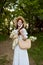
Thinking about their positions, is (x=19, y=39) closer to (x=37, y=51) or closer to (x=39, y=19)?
(x=37, y=51)

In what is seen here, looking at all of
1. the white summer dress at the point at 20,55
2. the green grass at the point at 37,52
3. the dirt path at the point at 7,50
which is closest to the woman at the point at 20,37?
the white summer dress at the point at 20,55

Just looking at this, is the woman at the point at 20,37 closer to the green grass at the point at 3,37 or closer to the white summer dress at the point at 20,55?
the white summer dress at the point at 20,55

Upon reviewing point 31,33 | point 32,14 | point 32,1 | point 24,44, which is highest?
point 24,44

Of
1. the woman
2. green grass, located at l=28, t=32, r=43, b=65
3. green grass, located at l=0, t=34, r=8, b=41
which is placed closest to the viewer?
the woman

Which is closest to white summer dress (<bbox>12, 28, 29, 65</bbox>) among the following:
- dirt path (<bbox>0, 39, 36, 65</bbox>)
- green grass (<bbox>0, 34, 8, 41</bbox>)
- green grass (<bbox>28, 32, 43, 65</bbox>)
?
dirt path (<bbox>0, 39, 36, 65</bbox>)

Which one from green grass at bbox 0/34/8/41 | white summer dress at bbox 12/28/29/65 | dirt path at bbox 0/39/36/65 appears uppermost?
white summer dress at bbox 12/28/29/65

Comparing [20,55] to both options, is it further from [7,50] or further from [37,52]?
[7,50]

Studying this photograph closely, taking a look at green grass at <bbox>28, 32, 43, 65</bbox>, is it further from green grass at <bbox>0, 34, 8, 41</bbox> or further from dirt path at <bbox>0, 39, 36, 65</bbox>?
green grass at <bbox>0, 34, 8, 41</bbox>

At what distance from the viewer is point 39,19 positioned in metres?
16.1

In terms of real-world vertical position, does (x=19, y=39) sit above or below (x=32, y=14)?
above

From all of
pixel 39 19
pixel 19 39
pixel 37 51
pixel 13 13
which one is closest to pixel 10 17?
pixel 13 13

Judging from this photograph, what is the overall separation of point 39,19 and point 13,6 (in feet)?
13.8

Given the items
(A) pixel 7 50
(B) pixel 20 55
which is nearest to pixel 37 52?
(A) pixel 7 50

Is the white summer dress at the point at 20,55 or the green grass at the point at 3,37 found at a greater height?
the white summer dress at the point at 20,55
